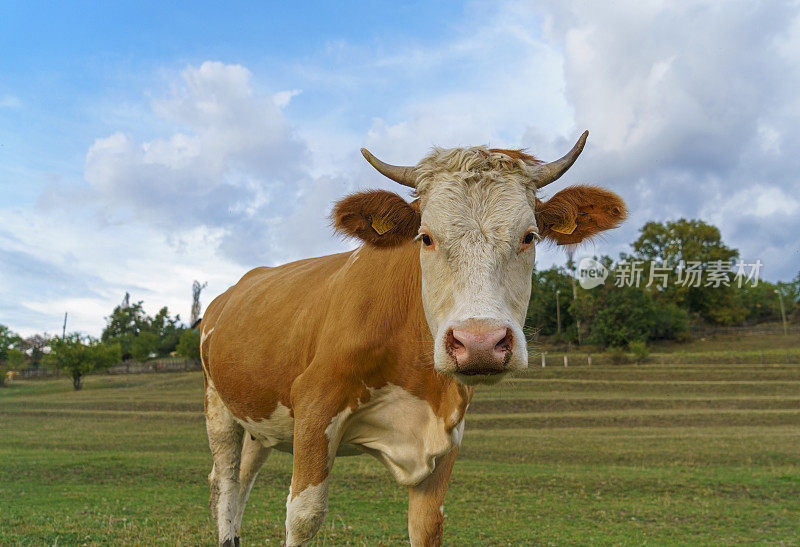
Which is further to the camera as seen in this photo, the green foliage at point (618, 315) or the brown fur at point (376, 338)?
the green foliage at point (618, 315)

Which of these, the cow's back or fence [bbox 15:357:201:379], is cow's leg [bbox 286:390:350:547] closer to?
the cow's back

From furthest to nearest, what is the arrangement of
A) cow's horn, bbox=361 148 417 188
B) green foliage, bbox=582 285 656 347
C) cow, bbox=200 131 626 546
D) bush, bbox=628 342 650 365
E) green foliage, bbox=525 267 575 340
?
green foliage, bbox=525 267 575 340
green foliage, bbox=582 285 656 347
bush, bbox=628 342 650 365
cow's horn, bbox=361 148 417 188
cow, bbox=200 131 626 546

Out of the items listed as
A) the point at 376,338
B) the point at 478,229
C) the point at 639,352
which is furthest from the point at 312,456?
the point at 639,352

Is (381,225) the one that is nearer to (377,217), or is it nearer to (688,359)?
(377,217)

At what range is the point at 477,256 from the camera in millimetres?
2928

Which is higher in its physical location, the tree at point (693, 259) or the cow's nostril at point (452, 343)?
the tree at point (693, 259)

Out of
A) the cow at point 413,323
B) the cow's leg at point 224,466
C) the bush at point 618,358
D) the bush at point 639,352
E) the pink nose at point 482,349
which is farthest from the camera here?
the bush at point 618,358

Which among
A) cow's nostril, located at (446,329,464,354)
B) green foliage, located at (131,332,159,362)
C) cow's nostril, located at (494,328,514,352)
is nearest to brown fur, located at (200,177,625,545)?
cow's nostril, located at (446,329,464,354)

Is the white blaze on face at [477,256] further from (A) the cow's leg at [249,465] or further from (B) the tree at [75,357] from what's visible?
(B) the tree at [75,357]

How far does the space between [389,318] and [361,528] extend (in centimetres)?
516

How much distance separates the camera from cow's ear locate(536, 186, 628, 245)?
11.9 feet

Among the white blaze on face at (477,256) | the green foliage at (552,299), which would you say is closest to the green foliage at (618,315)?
the green foliage at (552,299)

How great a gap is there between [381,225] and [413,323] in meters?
0.69

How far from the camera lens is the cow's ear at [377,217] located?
3.65 metres
